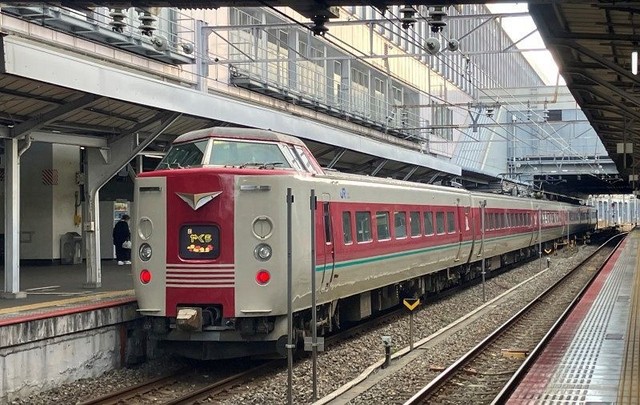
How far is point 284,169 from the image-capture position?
11203 mm

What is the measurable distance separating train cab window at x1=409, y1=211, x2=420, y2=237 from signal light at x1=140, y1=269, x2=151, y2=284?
719 centimetres

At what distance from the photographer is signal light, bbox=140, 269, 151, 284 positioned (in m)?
11.0

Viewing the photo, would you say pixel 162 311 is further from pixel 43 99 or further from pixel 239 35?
pixel 239 35

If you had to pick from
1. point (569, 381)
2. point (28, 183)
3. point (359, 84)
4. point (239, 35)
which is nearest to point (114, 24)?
point (28, 183)

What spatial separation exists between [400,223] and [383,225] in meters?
1.21

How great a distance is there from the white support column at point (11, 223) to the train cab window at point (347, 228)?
497cm

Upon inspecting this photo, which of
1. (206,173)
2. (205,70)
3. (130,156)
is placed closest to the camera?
(206,173)

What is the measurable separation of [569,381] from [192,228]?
17.0 ft

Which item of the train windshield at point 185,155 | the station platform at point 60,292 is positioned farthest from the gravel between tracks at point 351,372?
the train windshield at point 185,155

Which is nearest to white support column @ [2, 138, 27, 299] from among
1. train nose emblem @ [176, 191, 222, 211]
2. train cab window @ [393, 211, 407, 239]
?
train nose emblem @ [176, 191, 222, 211]

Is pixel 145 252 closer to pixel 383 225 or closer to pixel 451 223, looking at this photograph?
pixel 383 225

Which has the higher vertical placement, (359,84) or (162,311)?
(359,84)

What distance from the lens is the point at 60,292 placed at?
13.5m

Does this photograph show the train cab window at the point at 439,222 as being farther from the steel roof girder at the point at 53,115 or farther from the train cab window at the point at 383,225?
the steel roof girder at the point at 53,115
